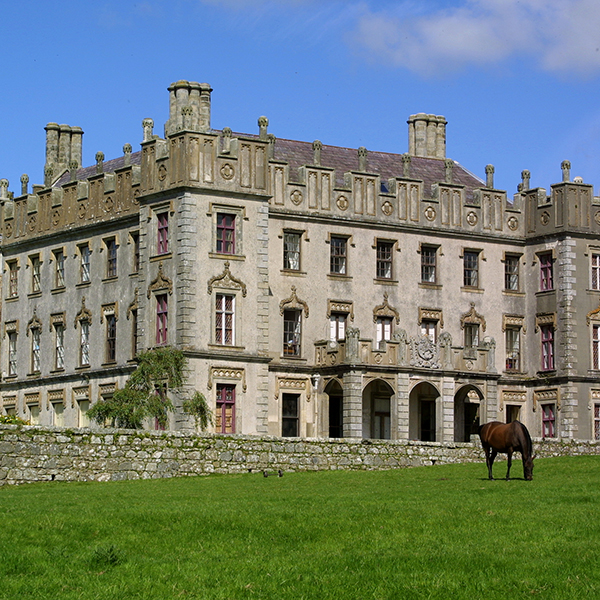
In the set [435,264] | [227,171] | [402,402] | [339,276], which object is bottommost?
[402,402]

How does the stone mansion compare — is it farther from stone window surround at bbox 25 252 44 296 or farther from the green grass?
the green grass

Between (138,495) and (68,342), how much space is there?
27804 millimetres

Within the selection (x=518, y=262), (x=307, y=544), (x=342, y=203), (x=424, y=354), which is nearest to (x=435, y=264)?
(x=518, y=262)

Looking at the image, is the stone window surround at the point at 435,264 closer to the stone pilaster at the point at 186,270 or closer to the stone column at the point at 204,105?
the stone column at the point at 204,105

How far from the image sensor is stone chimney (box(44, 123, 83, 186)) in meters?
66.7

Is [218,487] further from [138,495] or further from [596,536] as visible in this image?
[596,536]

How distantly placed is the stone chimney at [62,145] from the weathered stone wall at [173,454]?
27.0 meters

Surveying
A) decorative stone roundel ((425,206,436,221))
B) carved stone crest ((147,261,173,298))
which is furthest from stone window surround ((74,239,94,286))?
decorative stone roundel ((425,206,436,221))

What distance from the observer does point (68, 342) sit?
59.5 meters

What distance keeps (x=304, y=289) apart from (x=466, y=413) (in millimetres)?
8785

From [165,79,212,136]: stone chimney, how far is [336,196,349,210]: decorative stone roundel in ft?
19.7

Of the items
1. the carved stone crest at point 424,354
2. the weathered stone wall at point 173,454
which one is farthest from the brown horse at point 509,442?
the carved stone crest at point 424,354

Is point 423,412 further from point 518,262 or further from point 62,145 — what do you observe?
point 62,145

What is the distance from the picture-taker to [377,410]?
184 feet
